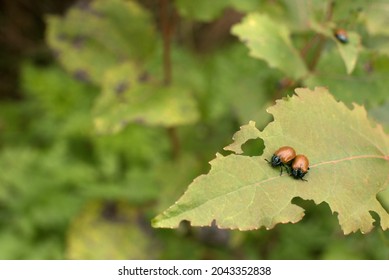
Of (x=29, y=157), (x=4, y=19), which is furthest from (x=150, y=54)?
(x=4, y=19)

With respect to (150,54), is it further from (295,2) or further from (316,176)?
(316,176)

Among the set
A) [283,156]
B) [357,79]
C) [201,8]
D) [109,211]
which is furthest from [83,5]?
[283,156]

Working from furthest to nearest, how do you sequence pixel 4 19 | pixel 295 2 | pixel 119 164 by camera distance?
pixel 4 19
pixel 119 164
pixel 295 2

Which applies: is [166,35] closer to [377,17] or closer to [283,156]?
[377,17]

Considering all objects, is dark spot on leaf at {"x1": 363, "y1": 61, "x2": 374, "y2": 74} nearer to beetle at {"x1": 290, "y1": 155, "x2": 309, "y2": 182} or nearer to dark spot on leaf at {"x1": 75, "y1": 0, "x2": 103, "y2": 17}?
A: beetle at {"x1": 290, "y1": 155, "x2": 309, "y2": 182}

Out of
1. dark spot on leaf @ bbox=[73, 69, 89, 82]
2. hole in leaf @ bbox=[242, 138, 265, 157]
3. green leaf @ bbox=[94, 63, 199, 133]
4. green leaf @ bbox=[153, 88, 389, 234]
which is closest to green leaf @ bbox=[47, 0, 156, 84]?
dark spot on leaf @ bbox=[73, 69, 89, 82]

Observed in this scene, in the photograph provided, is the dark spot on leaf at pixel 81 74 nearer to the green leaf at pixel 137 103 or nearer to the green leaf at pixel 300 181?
the green leaf at pixel 137 103

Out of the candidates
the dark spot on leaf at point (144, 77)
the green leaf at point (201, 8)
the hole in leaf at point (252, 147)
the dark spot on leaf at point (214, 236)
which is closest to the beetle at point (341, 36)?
the hole in leaf at point (252, 147)
